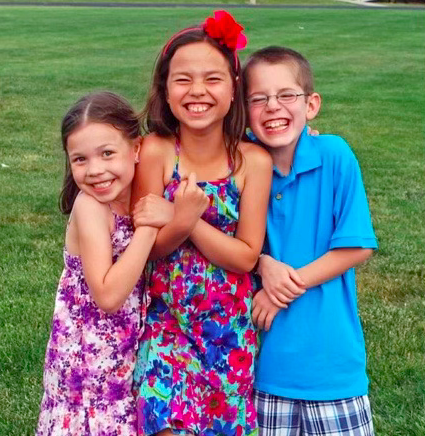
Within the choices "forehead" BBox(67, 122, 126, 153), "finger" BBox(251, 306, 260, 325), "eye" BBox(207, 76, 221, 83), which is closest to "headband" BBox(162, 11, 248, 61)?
"eye" BBox(207, 76, 221, 83)

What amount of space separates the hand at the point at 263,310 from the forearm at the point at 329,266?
113mm

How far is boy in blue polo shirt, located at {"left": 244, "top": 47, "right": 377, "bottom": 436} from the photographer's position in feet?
8.14

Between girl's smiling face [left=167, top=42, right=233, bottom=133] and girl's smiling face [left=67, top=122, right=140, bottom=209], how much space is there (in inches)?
7.7

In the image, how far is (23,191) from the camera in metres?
7.08

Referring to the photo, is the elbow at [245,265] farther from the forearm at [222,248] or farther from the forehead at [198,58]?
the forehead at [198,58]

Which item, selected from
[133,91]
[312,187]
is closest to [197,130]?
[312,187]

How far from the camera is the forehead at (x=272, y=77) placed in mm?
2479

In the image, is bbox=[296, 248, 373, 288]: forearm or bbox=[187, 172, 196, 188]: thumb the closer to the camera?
bbox=[187, 172, 196, 188]: thumb

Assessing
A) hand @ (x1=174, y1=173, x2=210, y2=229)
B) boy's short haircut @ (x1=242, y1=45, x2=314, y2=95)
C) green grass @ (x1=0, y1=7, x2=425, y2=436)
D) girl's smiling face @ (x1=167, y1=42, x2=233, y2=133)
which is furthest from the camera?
green grass @ (x1=0, y1=7, x2=425, y2=436)

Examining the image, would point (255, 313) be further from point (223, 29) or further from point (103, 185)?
point (223, 29)

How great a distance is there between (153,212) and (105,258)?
0.60ft

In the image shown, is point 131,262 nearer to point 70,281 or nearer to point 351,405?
point 70,281

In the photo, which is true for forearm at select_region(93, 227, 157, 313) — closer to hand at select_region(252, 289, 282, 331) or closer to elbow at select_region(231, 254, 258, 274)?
elbow at select_region(231, 254, 258, 274)

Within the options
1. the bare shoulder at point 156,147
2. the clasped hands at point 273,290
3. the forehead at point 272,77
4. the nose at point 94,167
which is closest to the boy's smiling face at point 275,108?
the forehead at point 272,77
